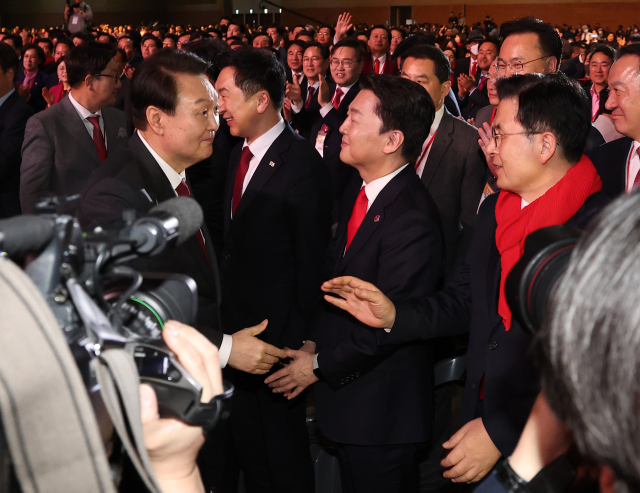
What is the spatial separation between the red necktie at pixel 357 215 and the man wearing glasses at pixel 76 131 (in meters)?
1.51

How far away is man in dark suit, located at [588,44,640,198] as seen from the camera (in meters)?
2.58

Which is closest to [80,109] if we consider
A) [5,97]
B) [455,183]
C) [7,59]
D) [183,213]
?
[5,97]

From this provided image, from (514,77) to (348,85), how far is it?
12.1 ft

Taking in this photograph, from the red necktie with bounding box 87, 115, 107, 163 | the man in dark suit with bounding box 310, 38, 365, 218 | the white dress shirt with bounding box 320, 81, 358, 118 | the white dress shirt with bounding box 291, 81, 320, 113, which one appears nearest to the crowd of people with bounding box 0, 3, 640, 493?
the red necktie with bounding box 87, 115, 107, 163

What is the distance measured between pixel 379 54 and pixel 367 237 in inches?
273

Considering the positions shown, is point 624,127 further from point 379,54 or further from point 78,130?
point 379,54

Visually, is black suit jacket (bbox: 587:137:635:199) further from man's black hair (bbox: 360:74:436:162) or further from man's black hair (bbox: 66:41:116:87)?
man's black hair (bbox: 66:41:116:87)

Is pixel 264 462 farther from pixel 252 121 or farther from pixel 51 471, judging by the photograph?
pixel 51 471

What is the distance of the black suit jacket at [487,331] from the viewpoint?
4.97ft

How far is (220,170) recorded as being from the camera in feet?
10.7

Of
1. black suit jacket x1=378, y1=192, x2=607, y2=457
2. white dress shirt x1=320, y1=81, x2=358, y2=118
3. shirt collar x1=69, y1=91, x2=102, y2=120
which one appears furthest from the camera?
white dress shirt x1=320, y1=81, x2=358, y2=118

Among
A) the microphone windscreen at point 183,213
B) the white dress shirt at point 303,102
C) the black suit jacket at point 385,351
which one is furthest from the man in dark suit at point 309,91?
the microphone windscreen at point 183,213

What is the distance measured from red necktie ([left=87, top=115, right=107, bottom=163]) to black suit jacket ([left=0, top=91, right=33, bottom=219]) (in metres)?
0.65

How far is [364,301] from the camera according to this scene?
172cm
